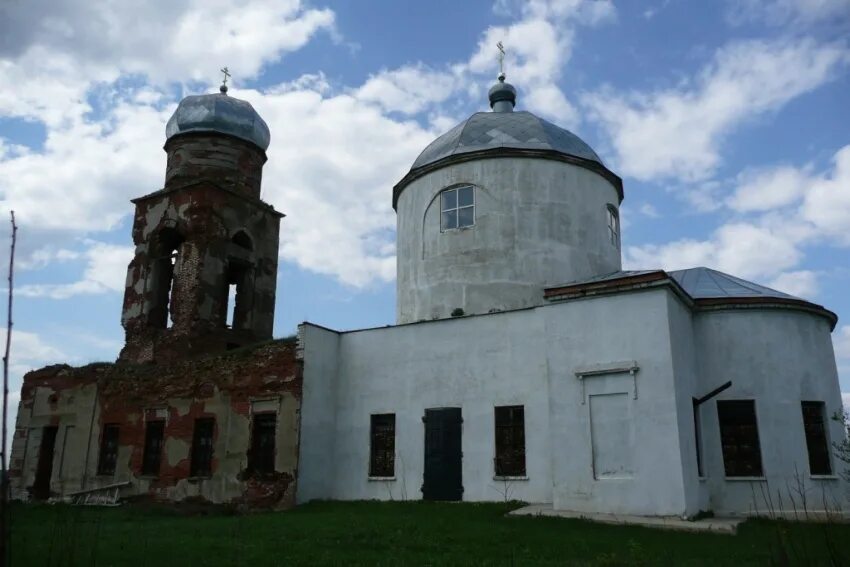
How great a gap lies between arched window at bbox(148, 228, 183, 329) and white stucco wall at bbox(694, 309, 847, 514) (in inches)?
620

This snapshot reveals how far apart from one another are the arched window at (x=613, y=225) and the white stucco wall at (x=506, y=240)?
0.38m

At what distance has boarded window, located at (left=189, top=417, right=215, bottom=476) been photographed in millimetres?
17766

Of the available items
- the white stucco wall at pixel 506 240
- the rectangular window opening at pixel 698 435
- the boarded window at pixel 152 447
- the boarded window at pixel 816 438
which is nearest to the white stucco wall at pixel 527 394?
the rectangular window opening at pixel 698 435

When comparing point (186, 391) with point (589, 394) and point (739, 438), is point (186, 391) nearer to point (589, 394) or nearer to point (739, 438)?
point (589, 394)

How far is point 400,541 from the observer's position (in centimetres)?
981

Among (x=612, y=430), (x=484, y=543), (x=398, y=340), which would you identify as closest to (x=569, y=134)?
(x=398, y=340)

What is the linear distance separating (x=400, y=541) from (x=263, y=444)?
791cm

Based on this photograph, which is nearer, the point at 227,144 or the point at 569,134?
the point at 569,134

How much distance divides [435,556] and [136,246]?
60.4 feet

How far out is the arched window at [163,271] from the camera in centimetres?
2250

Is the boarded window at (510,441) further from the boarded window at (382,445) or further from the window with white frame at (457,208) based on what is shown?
the window with white frame at (457,208)

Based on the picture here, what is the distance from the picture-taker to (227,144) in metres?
24.0

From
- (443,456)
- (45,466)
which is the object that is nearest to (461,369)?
(443,456)

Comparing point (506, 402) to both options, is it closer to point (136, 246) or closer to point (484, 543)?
point (484, 543)
